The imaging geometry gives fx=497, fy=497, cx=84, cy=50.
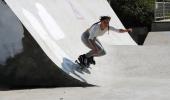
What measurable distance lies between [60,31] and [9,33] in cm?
173

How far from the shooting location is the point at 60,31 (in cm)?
1185

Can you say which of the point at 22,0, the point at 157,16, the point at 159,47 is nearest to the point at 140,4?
the point at 157,16

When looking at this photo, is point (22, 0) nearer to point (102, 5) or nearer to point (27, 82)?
point (27, 82)

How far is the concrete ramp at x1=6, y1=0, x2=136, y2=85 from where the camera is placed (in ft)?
34.1

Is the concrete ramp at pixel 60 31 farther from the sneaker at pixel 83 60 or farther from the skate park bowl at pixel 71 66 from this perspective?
the sneaker at pixel 83 60

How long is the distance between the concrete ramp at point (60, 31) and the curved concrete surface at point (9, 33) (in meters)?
0.15

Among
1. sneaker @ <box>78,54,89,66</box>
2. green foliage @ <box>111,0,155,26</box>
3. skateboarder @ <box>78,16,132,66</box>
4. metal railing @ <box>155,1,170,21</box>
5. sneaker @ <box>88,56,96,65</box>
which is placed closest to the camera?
→ skateboarder @ <box>78,16,132,66</box>

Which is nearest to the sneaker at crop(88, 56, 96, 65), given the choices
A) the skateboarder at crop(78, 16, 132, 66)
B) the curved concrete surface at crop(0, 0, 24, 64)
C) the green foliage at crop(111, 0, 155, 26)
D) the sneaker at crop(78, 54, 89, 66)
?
the skateboarder at crop(78, 16, 132, 66)

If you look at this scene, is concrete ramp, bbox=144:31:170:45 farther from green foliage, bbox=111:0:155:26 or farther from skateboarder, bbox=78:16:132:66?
skateboarder, bbox=78:16:132:66

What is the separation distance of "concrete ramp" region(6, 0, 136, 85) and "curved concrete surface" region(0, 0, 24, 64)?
0.49 feet

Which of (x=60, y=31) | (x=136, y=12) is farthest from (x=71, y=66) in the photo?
(x=136, y=12)

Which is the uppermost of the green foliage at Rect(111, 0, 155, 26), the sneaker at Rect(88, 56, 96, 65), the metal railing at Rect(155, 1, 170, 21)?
the sneaker at Rect(88, 56, 96, 65)

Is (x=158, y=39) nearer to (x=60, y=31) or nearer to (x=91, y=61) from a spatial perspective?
(x=60, y=31)

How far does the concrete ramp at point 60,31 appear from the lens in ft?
34.1
